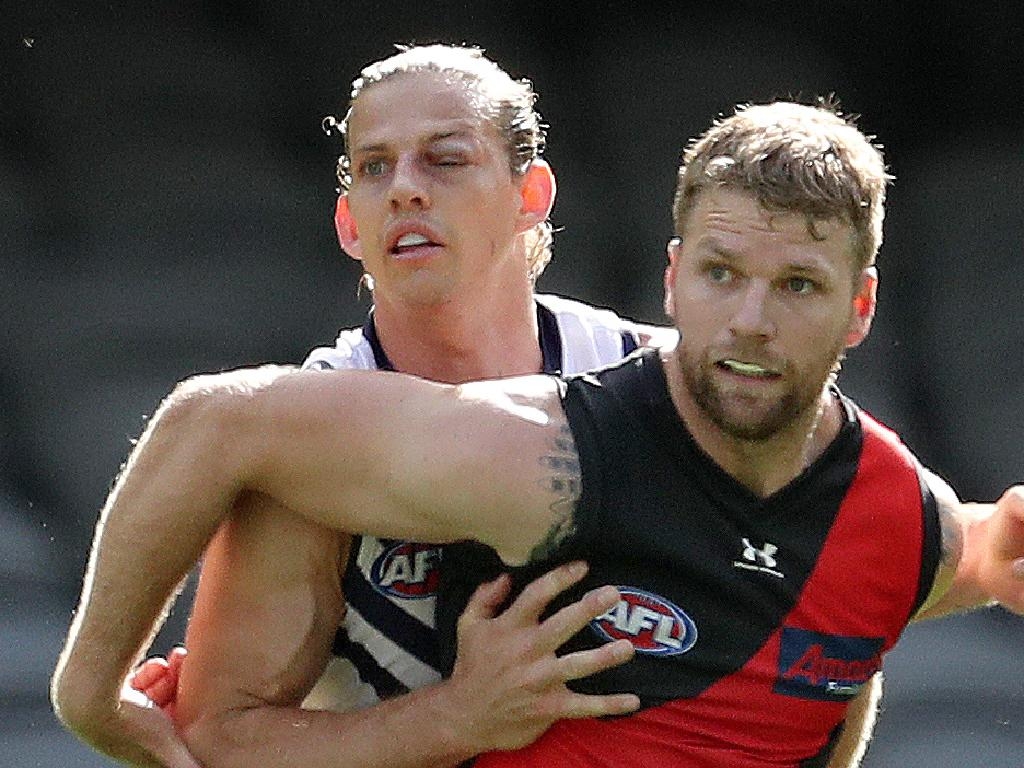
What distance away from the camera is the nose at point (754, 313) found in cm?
268

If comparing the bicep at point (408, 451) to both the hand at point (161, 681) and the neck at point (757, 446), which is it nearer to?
the neck at point (757, 446)

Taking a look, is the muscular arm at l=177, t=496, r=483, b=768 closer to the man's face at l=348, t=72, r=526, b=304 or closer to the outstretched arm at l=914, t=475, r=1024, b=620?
the man's face at l=348, t=72, r=526, b=304

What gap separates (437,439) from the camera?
2.69 meters

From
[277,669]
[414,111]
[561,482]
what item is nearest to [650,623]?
[561,482]

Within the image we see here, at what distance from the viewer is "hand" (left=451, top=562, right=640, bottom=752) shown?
278 cm

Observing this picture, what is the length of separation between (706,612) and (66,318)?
13.4ft

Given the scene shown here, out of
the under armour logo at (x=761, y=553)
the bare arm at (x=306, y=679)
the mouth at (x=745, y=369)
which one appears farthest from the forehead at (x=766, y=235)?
the bare arm at (x=306, y=679)

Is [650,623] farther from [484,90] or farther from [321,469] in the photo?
[484,90]

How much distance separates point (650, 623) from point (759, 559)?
16 centimetres

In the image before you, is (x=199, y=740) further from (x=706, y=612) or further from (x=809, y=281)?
(x=809, y=281)

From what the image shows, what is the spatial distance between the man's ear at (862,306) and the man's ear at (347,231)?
0.82 meters

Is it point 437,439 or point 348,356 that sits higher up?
point 348,356

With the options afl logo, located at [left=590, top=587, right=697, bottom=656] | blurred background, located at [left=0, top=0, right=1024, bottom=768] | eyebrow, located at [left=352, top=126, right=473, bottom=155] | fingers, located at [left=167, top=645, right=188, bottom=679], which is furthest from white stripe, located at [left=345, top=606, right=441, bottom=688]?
blurred background, located at [left=0, top=0, right=1024, bottom=768]

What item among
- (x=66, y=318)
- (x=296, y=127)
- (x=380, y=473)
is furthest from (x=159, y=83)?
(x=380, y=473)
